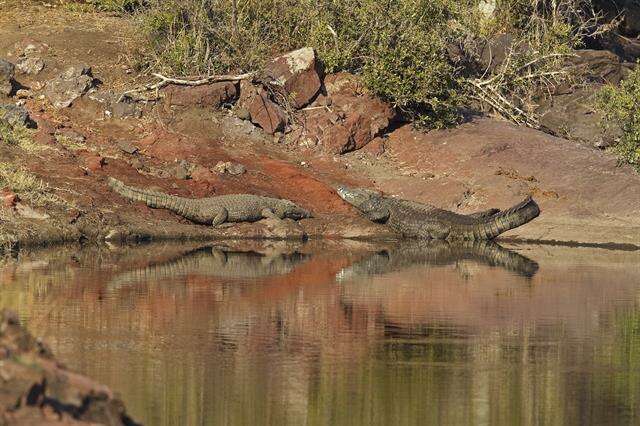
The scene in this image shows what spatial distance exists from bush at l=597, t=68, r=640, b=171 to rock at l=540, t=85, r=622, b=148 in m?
2.19

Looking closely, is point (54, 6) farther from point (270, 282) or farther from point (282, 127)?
point (270, 282)

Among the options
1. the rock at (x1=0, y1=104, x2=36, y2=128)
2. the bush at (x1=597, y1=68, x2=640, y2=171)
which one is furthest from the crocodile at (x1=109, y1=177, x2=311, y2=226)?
the bush at (x1=597, y1=68, x2=640, y2=171)

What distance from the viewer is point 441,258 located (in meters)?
24.4

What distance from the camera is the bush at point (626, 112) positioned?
28750mm

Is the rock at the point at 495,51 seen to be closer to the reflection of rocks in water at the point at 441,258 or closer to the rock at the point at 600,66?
the rock at the point at 600,66

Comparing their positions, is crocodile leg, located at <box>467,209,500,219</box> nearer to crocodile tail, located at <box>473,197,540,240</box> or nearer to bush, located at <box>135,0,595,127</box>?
crocodile tail, located at <box>473,197,540,240</box>

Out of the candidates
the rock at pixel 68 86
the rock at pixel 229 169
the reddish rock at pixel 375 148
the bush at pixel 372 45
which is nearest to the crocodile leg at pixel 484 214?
the reddish rock at pixel 375 148

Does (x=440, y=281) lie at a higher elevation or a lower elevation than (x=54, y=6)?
lower

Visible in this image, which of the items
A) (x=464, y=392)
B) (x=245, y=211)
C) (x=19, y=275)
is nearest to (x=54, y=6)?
(x=245, y=211)

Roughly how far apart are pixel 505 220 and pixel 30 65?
1162cm

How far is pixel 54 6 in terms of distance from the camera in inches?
1403

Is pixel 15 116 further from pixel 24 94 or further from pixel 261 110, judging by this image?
pixel 261 110

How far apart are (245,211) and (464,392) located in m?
14.5

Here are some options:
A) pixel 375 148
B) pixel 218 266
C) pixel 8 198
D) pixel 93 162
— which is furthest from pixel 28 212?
pixel 375 148
